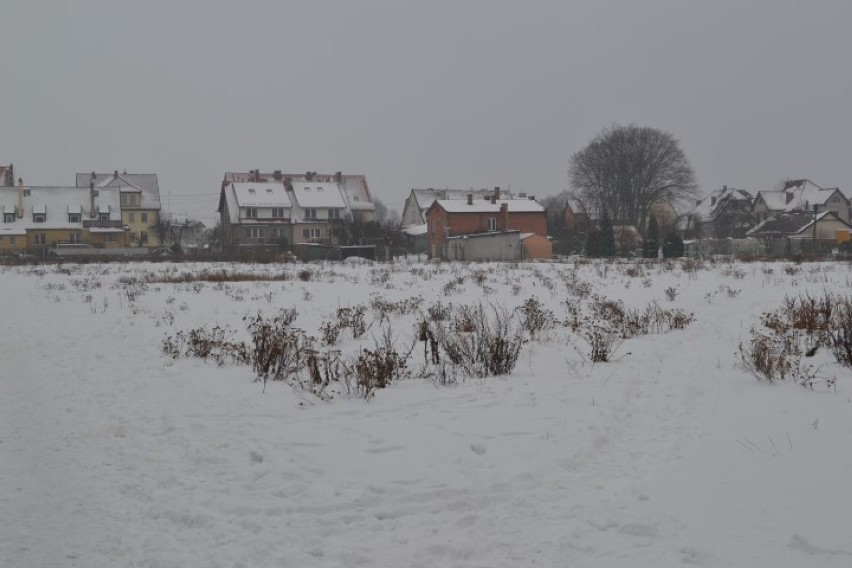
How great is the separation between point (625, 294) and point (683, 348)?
7.87 m

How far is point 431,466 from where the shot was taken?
4934mm

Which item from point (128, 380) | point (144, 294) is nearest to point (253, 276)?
point (144, 294)

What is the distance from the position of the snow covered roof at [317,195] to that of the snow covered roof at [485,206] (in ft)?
53.7

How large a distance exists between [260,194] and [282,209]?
10.4ft

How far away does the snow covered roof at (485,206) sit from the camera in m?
65.1

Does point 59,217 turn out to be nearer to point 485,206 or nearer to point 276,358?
point 485,206

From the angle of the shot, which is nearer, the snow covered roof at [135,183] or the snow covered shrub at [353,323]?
the snow covered shrub at [353,323]

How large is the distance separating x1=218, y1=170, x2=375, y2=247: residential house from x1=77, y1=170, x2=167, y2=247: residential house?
828 cm

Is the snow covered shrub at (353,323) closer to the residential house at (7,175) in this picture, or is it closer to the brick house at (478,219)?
the brick house at (478,219)

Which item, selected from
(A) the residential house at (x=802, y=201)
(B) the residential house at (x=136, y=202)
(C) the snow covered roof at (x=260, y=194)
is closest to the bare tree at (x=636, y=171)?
(A) the residential house at (x=802, y=201)

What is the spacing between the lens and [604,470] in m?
A: 4.77

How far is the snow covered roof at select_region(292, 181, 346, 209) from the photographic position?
77.0 metres

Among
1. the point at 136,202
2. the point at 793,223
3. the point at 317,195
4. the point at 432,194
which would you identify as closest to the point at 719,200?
the point at 793,223

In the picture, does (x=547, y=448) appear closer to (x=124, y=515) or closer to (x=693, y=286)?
(x=124, y=515)
